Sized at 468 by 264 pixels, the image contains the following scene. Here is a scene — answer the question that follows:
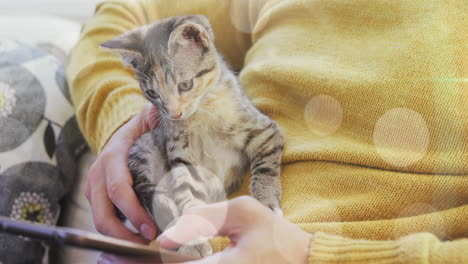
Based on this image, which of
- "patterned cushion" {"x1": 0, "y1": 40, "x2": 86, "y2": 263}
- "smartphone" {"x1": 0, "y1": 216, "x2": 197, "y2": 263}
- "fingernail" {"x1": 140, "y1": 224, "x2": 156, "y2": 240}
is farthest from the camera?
"patterned cushion" {"x1": 0, "y1": 40, "x2": 86, "y2": 263}

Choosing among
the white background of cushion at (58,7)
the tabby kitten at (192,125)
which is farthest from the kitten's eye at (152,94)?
the white background of cushion at (58,7)

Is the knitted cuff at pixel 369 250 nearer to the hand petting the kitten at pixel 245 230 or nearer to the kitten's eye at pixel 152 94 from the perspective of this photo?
the hand petting the kitten at pixel 245 230

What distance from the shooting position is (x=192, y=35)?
3.30ft

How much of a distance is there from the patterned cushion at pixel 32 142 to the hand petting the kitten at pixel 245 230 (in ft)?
1.74

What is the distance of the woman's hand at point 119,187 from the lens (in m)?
0.92

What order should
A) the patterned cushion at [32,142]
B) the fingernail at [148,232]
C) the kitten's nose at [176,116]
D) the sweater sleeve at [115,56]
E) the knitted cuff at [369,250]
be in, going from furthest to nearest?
the sweater sleeve at [115,56] < the patterned cushion at [32,142] < the kitten's nose at [176,116] < the fingernail at [148,232] < the knitted cuff at [369,250]

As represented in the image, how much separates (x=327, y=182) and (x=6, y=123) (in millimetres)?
939

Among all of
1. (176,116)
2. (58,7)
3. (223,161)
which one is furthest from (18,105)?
(58,7)

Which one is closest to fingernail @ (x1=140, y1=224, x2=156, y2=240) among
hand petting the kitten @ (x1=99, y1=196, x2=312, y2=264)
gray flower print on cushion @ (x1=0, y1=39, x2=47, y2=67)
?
hand petting the kitten @ (x1=99, y1=196, x2=312, y2=264)

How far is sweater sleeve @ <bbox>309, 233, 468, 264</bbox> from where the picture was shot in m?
0.64

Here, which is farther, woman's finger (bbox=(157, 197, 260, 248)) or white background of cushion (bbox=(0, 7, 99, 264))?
white background of cushion (bbox=(0, 7, 99, 264))

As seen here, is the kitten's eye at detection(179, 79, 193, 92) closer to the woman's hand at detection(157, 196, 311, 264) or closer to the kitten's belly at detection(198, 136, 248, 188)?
the kitten's belly at detection(198, 136, 248, 188)

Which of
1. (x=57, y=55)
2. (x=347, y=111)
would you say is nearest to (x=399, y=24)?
(x=347, y=111)

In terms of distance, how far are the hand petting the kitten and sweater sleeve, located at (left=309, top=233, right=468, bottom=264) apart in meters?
0.03
